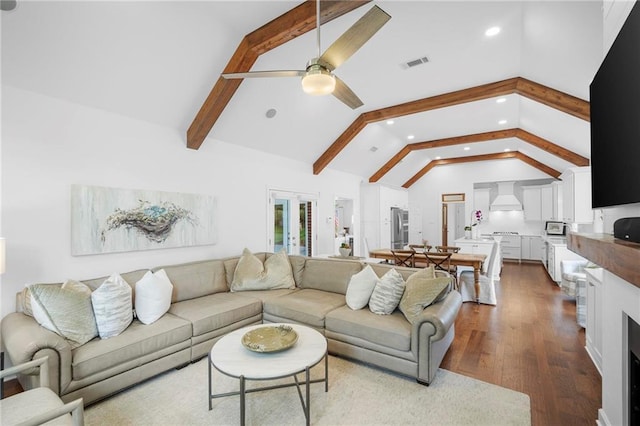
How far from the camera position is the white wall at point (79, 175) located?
103 inches

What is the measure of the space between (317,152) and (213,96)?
2.72 meters

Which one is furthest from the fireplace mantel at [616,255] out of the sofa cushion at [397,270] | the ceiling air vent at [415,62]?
the ceiling air vent at [415,62]

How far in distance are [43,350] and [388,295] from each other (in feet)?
8.88

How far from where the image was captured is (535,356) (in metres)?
2.99

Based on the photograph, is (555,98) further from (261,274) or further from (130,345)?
(130,345)

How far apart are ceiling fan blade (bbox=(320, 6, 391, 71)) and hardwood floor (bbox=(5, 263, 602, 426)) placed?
9.52 feet

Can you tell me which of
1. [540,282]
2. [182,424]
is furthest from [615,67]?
[540,282]

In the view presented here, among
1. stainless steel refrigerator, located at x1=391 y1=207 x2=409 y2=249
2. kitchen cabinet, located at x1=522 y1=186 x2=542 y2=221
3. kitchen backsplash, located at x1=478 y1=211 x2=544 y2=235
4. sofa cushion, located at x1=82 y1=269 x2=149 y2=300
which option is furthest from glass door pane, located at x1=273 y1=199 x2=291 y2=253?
kitchen cabinet, located at x1=522 y1=186 x2=542 y2=221

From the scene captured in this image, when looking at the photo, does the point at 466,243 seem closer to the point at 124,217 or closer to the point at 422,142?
the point at 422,142

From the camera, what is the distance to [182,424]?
2.06 m

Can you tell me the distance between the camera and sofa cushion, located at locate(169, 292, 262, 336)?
2943 mm

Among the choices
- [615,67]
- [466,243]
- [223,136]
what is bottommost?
[466,243]

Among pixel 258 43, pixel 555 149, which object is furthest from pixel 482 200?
pixel 258 43

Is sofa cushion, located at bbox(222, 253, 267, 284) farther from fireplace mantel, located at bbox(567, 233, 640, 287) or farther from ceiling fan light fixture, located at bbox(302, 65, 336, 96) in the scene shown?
fireplace mantel, located at bbox(567, 233, 640, 287)
